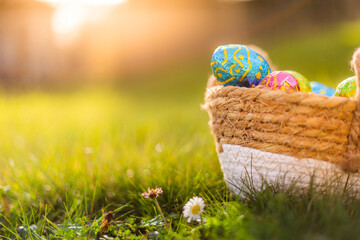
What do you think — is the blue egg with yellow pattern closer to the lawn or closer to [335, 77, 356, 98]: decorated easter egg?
[335, 77, 356, 98]: decorated easter egg

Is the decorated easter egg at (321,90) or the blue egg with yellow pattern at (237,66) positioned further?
the decorated easter egg at (321,90)

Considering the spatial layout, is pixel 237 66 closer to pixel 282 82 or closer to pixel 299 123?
pixel 282 82

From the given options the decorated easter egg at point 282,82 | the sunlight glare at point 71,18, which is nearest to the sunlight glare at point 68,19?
the sunlight glare at point 71,18

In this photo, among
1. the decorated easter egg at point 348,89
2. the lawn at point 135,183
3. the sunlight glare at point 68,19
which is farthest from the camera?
the sunlight glare at point 68,19

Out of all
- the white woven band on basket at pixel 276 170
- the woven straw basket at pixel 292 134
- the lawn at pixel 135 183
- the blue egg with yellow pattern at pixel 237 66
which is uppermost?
the blue egg with yellow pattern at pixel 237 66

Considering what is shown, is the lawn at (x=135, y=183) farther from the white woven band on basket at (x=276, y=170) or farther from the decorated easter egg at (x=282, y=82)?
the decorated easter egg at (x=282, y=82)

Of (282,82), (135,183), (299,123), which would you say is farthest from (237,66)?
(135,183)

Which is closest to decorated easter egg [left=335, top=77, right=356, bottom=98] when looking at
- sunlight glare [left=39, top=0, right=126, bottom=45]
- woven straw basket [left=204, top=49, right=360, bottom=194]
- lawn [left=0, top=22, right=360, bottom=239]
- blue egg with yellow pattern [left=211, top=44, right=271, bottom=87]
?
woven straw basket [left=204, top=49, right=360, bottom=194]
